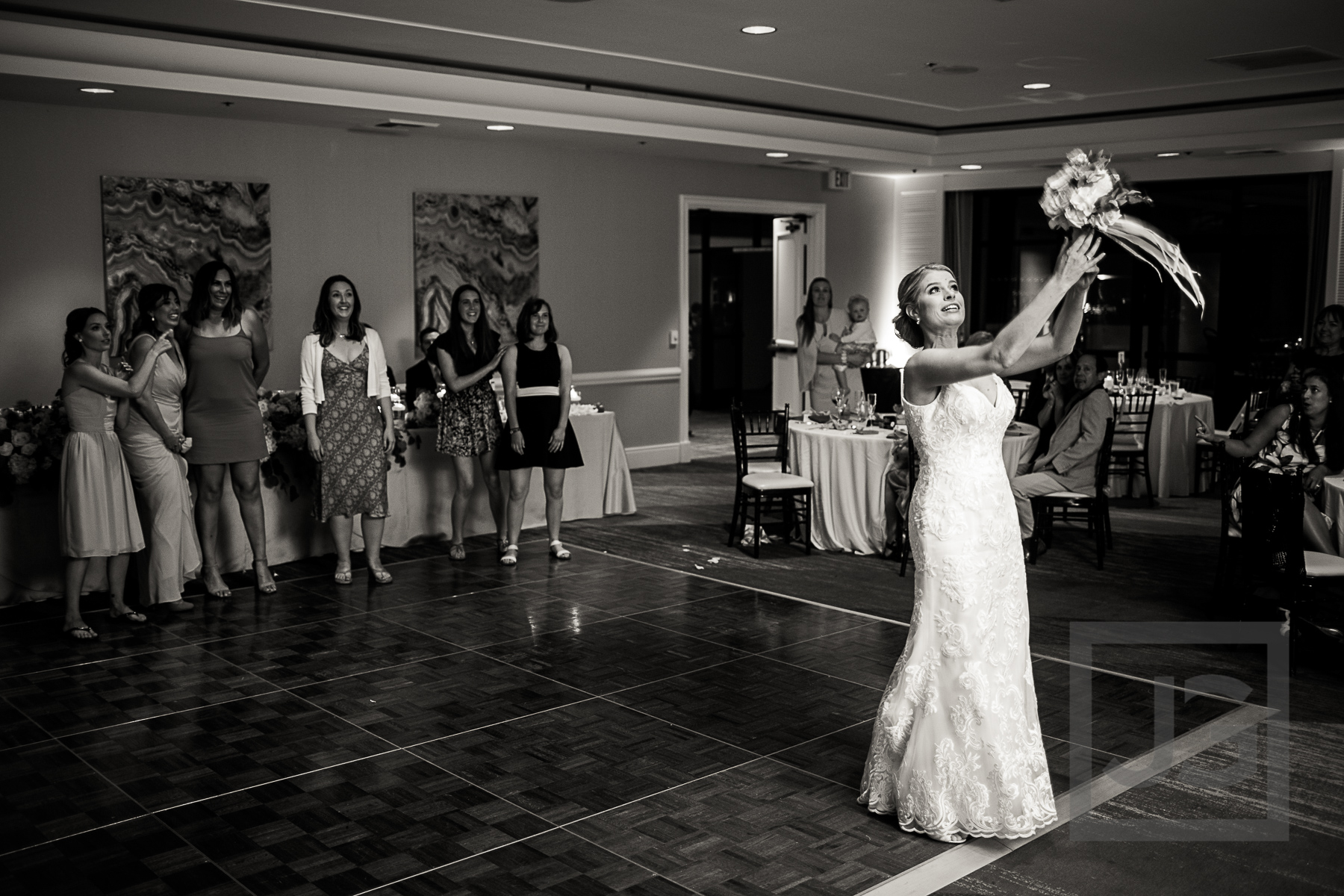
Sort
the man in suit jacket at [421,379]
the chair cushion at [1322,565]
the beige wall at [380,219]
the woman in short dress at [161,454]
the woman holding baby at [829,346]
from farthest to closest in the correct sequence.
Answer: the woman holding baby at [829,346] → the man in suit jacket at [421,379] → the beige wall at [380,219] → the woman in short dress at [161,454] → the chair cushion at [1322,565]

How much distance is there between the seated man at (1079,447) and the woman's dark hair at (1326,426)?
4.90ft

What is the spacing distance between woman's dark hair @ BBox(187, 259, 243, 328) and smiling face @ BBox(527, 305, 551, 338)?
1.71 metres

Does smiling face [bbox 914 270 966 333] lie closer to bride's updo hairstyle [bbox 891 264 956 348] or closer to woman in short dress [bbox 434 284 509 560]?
bride's updo hairstyle [bbox 891 264 956 348]

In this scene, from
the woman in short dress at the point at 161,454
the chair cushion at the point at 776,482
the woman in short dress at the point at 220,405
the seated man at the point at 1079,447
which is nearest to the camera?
the woman in short dress at the point at 161,454

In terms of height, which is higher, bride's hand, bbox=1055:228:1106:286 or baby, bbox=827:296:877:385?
bride's hand, bbox=1055:228:1106:286

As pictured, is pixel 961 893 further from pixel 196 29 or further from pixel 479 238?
pixel 479 238

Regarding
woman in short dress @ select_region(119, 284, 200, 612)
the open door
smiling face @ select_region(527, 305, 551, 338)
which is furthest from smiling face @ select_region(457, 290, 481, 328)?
the open door

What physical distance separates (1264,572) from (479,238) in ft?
23.5

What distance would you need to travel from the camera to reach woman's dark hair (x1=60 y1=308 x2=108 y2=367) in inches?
235

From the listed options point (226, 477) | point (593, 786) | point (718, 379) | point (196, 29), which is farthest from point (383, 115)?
point (718, 379)

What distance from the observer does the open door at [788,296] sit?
13633 millimetres

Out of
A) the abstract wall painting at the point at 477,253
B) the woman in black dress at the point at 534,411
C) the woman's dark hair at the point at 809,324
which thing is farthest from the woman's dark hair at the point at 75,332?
the woman's dark hair at the point at 809,324

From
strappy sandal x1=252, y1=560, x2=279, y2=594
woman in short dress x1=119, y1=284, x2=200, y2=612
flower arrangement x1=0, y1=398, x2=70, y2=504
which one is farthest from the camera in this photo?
strappy sandal x1=252, y1=560, x2=279, y2=594

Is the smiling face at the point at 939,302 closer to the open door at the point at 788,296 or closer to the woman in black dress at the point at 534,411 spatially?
the woman in black dress at the point at 534,411
